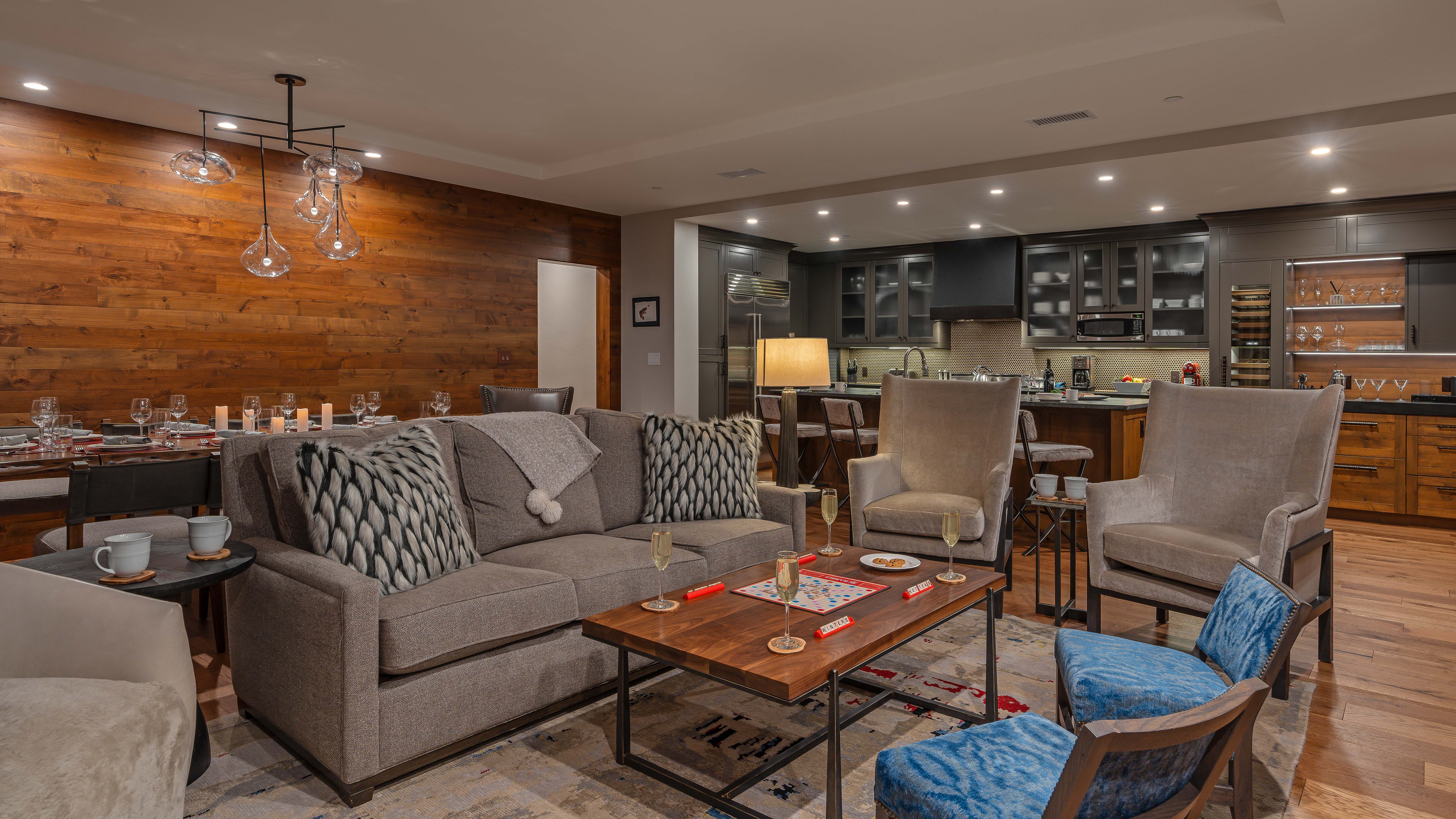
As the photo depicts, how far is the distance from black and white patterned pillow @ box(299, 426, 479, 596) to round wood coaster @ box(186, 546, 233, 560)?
0.23 meters

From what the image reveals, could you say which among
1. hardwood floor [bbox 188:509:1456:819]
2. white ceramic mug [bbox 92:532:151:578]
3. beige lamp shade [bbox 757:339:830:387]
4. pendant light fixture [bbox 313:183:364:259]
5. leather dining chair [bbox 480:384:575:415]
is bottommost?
hardwood floor [bbox 188:509:1456:819]

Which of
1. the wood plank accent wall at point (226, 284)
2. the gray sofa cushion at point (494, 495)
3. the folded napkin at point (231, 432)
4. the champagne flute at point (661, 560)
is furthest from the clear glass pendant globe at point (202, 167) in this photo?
the champagne flute at point (661, 560)

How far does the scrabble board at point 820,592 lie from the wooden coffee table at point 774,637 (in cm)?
2

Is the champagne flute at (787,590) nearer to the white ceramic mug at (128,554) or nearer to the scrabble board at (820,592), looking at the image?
the scrabble board at (820,592)

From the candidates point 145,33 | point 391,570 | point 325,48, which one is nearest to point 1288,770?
point 391,570

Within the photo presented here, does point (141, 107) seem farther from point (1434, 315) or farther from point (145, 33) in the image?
point (1434, 315)

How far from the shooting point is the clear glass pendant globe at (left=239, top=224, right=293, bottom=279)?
4422 millimetres

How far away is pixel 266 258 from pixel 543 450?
2.39 m

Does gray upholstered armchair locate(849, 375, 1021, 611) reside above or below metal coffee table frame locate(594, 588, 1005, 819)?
above

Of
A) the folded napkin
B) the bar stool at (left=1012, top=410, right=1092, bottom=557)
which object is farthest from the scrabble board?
the folded napkin

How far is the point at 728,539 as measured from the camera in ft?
10.1

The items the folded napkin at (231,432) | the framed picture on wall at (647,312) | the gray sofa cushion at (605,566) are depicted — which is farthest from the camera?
the framed picture on wall at (647,312)

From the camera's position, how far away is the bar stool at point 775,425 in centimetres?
596

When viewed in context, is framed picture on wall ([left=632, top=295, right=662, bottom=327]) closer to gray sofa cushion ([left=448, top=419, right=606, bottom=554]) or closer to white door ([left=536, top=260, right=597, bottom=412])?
white door ([left=536, top=260, right=597, bottom=412])
